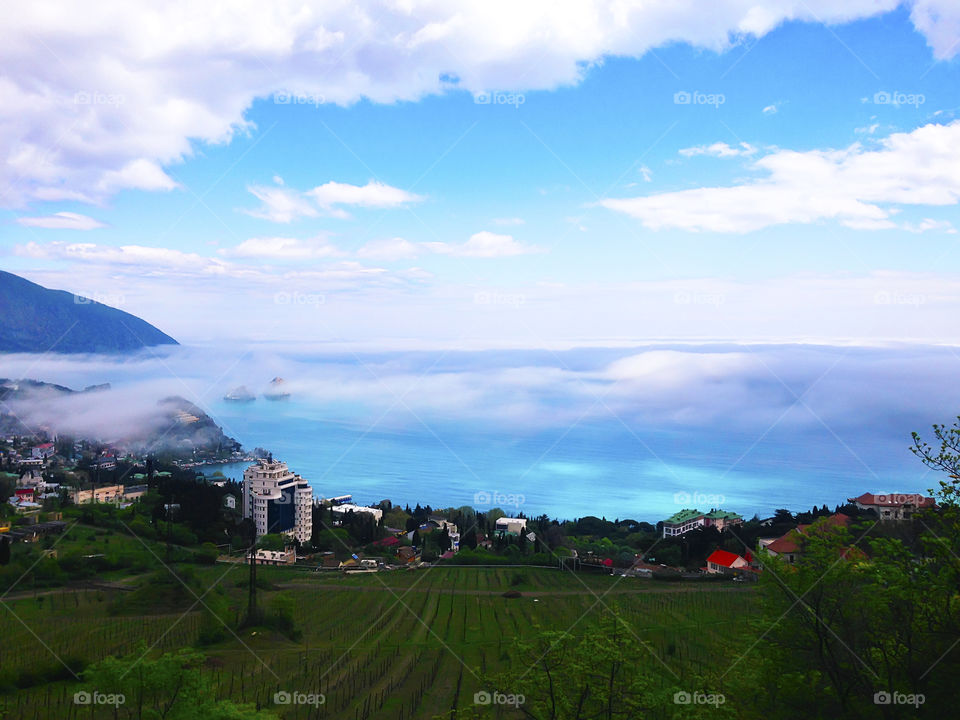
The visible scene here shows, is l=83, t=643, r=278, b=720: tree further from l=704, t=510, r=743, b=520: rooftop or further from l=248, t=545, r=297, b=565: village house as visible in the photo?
l=704, t=510, r=743, b=520: rooftop

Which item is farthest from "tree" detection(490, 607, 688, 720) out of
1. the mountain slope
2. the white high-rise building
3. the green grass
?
the mountain slope

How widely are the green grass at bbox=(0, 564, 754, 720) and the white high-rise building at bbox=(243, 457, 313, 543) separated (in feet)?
23.0

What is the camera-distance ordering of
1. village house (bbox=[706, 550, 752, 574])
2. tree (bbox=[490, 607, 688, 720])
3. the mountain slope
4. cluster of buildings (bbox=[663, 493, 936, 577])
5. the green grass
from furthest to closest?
1. the mountain slope
2. village house (bbox=[706, 550, 752, 574])
3. cluster of buildings (bbox=[663, 493, 936, 577])
4. the green grass
5. tree (bbox=[490, 607, 688, 720])

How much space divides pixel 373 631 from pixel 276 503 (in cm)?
1601

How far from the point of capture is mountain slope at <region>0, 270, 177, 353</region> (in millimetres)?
72375

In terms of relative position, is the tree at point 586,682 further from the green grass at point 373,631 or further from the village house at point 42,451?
the village house at point 42,451

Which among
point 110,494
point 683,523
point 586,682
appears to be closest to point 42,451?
point 110,494

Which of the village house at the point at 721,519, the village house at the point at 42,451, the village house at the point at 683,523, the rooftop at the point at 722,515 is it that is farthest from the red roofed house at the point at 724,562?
the village house at the point at 42,451

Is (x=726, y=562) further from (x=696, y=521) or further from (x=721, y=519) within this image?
(x=721, y=519)

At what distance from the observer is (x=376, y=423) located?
55688 mm

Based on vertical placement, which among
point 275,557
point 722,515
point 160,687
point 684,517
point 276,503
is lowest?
point 275,557

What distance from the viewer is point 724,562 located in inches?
886

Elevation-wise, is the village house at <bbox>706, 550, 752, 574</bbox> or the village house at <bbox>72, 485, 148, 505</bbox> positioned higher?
the village house at <bbox>72, 485, 148, 505</bbox>

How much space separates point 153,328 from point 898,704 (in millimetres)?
87111
